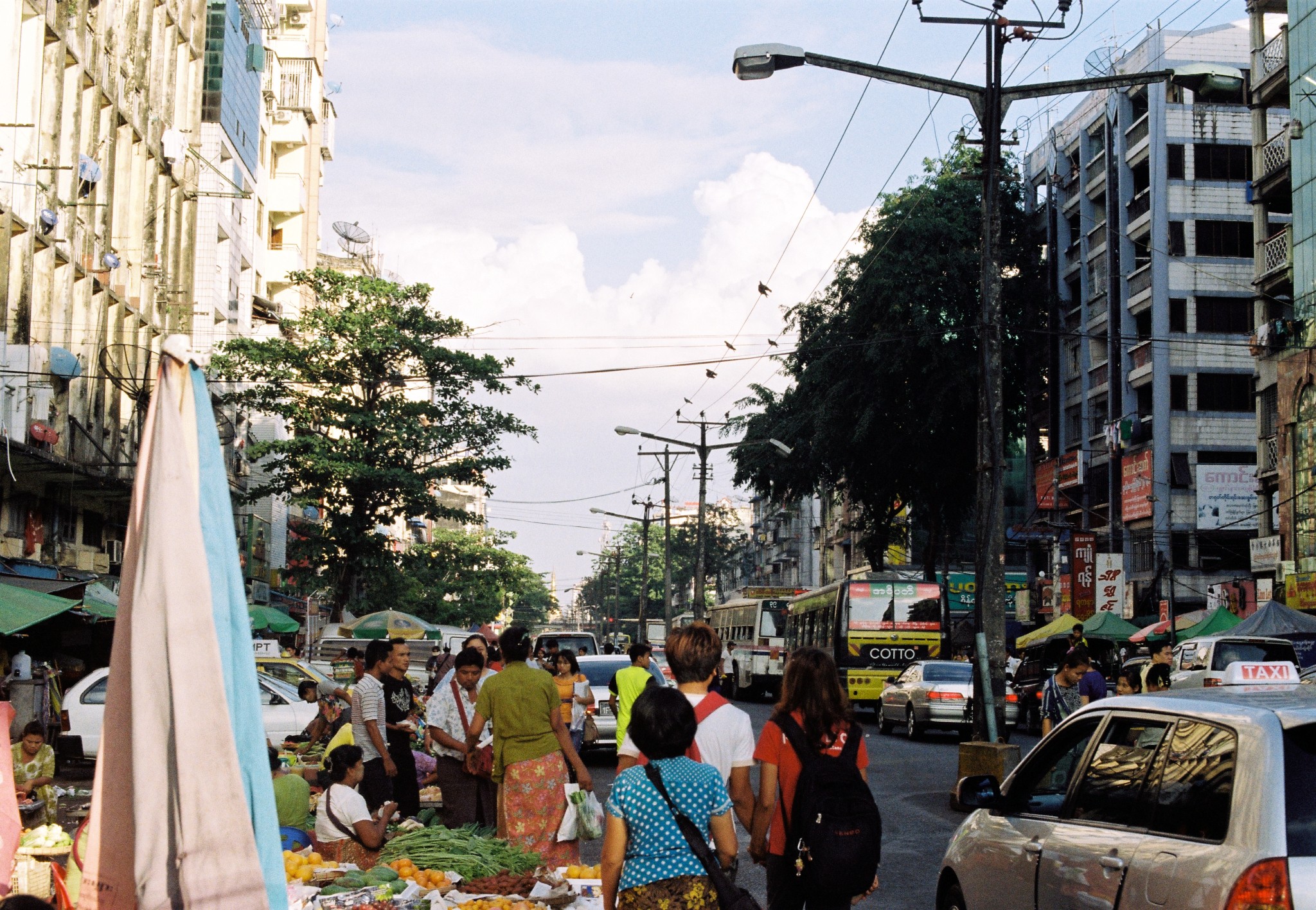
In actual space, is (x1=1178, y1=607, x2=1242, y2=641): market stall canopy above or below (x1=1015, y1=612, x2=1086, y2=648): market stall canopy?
above

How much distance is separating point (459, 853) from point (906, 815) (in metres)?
7.25

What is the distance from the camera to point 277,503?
190ft

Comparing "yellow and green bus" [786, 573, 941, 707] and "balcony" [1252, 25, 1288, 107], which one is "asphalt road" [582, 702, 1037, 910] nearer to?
"yellow and green bus" [786, 573, 941, 707]

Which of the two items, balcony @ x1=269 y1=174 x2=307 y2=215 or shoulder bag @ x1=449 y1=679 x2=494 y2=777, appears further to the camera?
balcony @ x1=269 y1=174 x2=307 y2=215

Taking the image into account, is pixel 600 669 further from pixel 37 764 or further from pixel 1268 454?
pixel 1268 454

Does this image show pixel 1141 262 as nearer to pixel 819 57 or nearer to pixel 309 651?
pixel 309 651

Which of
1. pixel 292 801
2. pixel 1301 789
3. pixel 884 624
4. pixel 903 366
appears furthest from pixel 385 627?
pixel 1301 789

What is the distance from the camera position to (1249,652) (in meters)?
23.0

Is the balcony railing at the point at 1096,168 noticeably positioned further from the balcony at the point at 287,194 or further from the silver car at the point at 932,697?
the balcony at the point at 287,194

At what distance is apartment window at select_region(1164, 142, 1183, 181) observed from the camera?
4428 centimetres

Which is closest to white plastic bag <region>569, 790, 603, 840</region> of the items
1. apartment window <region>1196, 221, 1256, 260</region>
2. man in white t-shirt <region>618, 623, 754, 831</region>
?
man in white t-shirt <region>618, 623, 754, 831</region>

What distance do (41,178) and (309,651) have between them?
808 inches

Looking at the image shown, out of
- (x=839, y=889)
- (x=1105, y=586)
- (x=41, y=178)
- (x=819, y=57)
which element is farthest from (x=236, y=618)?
(x=1105, y=586)

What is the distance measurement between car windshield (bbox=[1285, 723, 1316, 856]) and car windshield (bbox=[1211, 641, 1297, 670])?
19143mm
